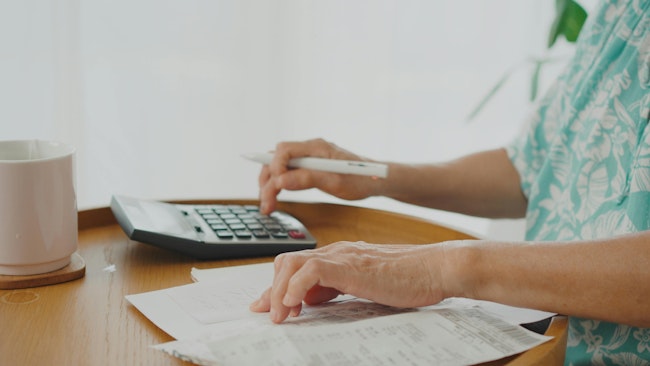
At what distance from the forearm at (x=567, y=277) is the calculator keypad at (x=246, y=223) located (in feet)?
1.00

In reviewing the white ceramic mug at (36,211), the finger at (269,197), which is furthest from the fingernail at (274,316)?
the finger at (269,197)

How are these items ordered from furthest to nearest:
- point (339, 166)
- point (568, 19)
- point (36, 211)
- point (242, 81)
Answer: point (242, 81) → point (568, 19) → point (339, 166) → point (36, 211)

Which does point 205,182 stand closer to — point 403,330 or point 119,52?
point 119,52

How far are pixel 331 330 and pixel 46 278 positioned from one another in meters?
0.34

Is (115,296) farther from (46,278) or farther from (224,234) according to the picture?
(224,234)

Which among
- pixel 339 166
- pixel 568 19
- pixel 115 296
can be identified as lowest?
pixel 115 296

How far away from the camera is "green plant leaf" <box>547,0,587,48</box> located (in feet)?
5.87

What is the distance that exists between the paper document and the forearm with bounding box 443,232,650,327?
0.03 m

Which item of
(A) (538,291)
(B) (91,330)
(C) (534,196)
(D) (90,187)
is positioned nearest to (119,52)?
(D) (90,187)

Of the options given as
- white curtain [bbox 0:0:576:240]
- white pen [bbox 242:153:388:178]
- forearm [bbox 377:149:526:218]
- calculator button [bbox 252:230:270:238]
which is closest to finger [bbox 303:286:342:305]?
calculator button [bbox 252:230:270:238]

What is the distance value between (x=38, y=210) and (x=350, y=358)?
0.37 metres

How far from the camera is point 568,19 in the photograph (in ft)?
5.88

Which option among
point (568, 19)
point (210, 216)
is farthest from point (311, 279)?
point (568, 19)

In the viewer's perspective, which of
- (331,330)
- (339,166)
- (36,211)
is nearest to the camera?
(331,330)
